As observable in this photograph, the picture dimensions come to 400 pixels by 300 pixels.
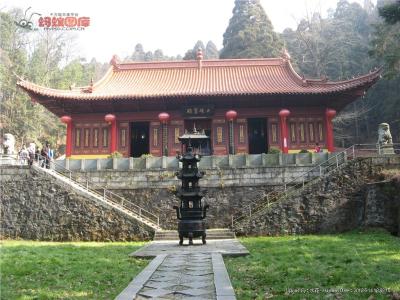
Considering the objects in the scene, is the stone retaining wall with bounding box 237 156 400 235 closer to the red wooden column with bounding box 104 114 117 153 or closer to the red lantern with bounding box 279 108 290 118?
the red lantern with bounding box 279 108 290 118

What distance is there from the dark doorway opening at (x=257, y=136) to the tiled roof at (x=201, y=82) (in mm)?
2696

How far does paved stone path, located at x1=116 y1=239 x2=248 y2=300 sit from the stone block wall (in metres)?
6.67

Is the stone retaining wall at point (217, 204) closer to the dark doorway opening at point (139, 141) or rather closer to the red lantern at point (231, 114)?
the red lantern at point (231, 114)

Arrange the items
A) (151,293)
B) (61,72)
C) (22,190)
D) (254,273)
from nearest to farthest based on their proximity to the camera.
→ (151,293) → (254,273) → (22,190) → (61,72)

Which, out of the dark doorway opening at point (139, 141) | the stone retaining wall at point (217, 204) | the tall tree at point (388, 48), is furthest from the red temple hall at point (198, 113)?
the stone retaining wall at point (217, 204)

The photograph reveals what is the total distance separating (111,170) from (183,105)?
6.55 metres

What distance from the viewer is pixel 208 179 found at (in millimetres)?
18328

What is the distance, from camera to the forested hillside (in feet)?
117

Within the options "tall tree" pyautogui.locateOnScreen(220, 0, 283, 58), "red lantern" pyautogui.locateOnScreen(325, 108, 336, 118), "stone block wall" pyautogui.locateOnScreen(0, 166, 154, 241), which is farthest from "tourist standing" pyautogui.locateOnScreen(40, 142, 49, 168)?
"tall tree" pyautogui.locateOnScreen(220, 0, 283, 58)

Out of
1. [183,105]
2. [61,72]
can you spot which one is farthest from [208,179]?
[61,72]

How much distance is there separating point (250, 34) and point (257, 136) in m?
22.7

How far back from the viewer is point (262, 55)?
139ft

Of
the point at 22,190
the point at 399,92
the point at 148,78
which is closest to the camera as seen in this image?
the point at 22,190

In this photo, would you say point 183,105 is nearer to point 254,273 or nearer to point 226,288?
point 254,273
